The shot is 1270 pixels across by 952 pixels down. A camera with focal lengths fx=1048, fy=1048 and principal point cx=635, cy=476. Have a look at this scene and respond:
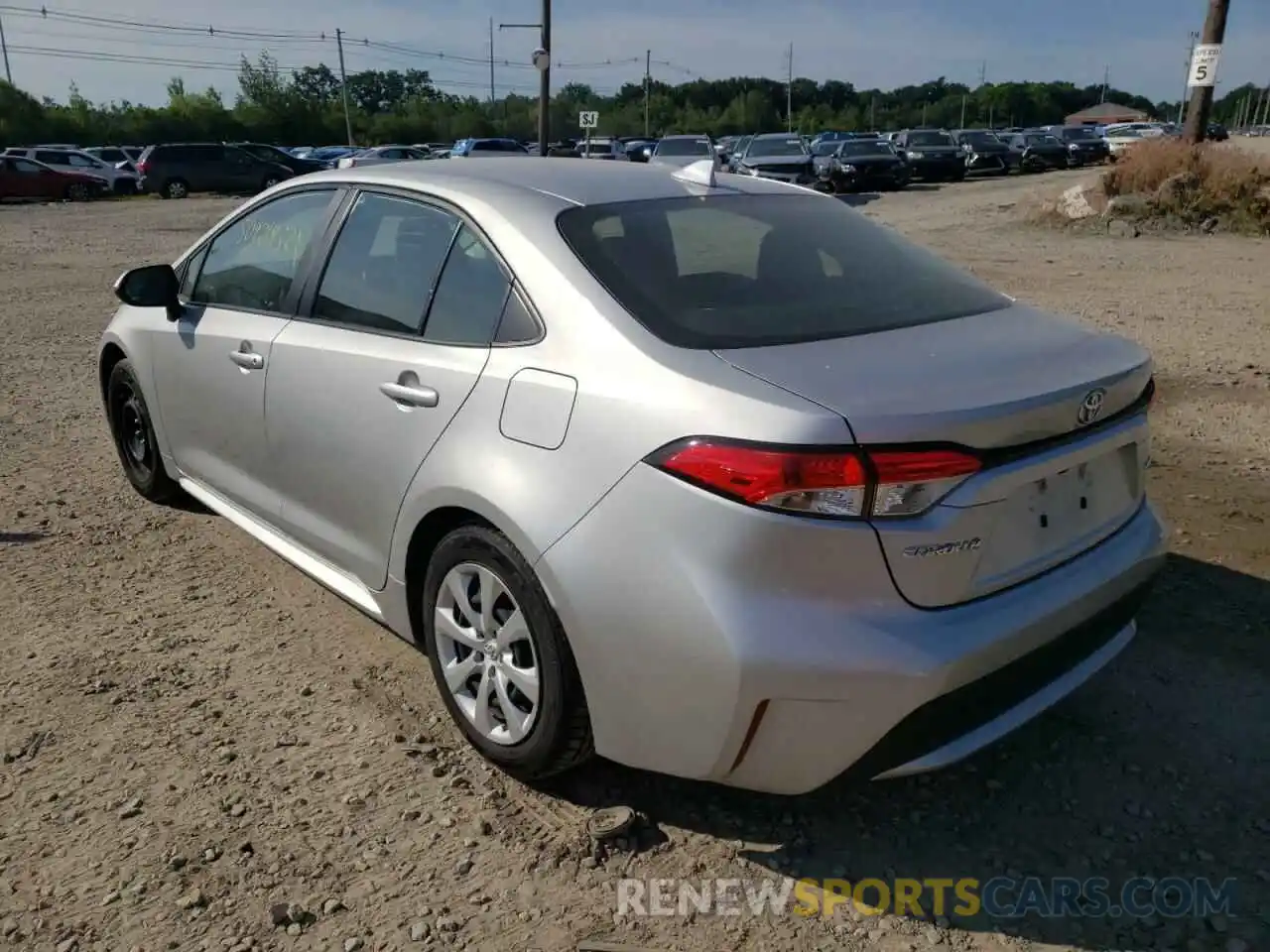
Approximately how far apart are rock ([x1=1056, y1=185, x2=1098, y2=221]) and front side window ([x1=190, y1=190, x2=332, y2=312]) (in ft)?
52.1

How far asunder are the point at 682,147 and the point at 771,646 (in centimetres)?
2530

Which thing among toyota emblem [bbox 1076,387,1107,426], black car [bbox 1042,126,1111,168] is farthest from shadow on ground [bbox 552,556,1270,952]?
black car [bbox 1042,126,1111,168]

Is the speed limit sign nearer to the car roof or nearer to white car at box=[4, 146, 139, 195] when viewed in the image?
the car roof

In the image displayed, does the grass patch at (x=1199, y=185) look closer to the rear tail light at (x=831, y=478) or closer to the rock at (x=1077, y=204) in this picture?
the rock at (x=1077, y=204)

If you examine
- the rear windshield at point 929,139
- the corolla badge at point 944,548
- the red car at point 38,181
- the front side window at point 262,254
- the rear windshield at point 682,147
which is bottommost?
the red car at point 38,181

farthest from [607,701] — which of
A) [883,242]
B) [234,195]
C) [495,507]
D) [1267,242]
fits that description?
[234,195]

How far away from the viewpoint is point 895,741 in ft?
7.51

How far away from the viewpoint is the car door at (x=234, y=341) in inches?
144

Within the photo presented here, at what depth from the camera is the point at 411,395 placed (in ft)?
9.64

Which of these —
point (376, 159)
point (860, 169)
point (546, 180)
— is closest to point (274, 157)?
point (376, 159)

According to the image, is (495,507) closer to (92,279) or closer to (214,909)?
(214,909)

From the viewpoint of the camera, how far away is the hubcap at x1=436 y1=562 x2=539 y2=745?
2.71 meters

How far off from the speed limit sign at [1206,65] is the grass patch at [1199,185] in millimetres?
2023

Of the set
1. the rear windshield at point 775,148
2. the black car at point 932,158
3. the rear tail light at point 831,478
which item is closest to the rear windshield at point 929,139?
the black car at point 932,158
